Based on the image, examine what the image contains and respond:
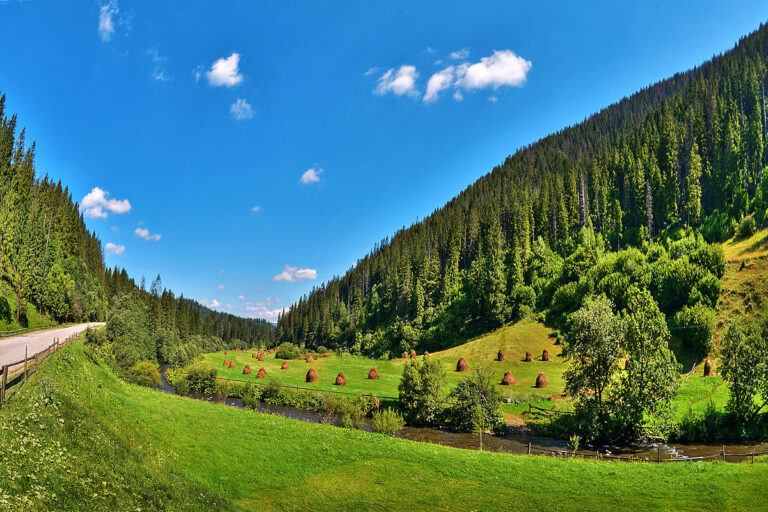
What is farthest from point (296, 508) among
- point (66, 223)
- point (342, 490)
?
point (66, 223)

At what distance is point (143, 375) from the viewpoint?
56.0 metres

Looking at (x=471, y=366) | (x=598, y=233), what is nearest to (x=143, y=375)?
(x=471, y=366)

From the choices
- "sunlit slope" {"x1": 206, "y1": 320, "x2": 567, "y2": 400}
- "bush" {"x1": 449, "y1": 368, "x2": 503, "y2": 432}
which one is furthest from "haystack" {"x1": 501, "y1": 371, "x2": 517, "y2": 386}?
"bush" {"x1": 449, "y1": 368, "x2": 503, "y2": 432}

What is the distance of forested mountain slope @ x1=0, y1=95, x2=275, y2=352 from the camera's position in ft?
224

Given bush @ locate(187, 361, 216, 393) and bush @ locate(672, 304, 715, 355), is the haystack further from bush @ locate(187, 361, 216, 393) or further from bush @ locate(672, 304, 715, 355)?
bush @ locate(187, 361, 216, 393)

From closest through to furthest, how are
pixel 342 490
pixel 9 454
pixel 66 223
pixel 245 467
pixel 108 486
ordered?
pixel 9 454 < pixel 108 486 < pixel 342 490 < pixel 245 467 < pixel 66 223

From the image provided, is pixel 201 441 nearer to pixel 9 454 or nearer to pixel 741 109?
pixel 9 454

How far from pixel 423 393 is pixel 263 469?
26038 millimetres

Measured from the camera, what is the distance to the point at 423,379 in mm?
48688

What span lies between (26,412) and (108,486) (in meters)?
4.77

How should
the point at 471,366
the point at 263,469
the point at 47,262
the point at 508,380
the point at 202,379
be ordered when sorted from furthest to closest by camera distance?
the point at 47,262 < the point at 471,366 < the point at 202,379 < the point at 508,380 < the point at 263,469

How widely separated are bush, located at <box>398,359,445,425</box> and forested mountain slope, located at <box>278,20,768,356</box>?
167 feet

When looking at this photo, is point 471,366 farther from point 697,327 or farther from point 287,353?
point 287,353

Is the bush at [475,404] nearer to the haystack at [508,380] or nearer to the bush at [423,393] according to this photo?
the bush at [423,393]
